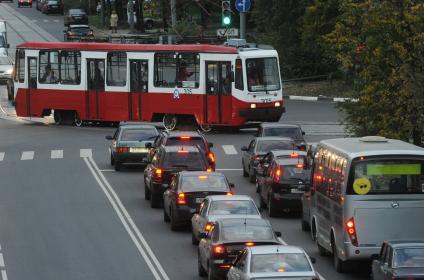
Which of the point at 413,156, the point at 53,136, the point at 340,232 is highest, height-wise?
the point at 413,156

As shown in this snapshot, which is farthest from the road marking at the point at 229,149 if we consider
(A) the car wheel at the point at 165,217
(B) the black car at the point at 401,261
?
(B) the black car at the point at 401,261

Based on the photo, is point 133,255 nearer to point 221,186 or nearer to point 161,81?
point 221,186

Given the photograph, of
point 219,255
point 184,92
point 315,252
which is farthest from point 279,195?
point 184,92

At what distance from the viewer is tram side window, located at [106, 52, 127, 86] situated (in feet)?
176

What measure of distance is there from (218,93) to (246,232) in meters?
27.4

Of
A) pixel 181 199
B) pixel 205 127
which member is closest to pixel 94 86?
pixel 205 127

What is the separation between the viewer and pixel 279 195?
32.7m

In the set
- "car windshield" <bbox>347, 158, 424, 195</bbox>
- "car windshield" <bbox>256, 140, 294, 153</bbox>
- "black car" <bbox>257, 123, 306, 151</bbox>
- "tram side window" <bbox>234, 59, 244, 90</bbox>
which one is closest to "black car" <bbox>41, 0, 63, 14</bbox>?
"tram side window" <bbox>234, 59, 244, 90</bbox>

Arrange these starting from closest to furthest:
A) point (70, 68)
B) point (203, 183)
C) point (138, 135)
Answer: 1. point (203, 183)
2. point (138, 135)
3. point (70, 68)

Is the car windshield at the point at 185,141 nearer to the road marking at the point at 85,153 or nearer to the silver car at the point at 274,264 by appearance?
the road marking at the point at 85,153

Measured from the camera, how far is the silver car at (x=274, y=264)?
20.1 meters

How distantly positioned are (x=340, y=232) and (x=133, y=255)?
17.5ft

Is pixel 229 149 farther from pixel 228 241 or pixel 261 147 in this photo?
pixel 228 241

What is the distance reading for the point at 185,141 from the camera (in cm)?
3897
